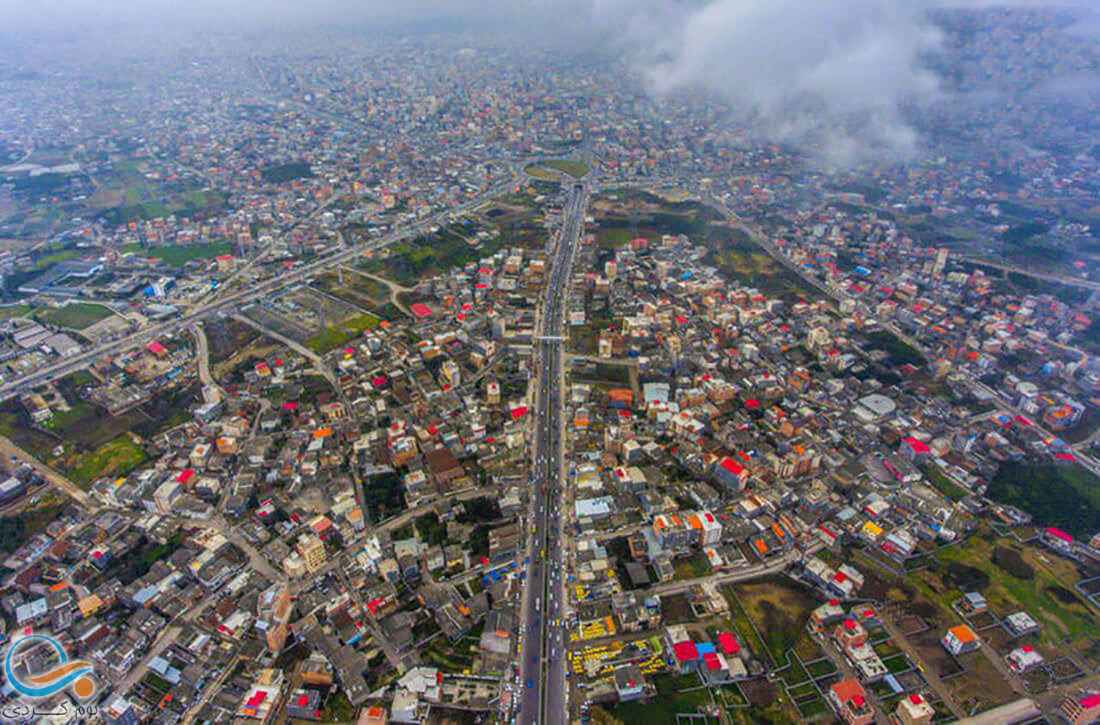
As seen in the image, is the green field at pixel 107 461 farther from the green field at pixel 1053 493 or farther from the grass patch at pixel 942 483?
the green field at pixel 1053 493

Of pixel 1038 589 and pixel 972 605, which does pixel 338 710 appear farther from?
pixel 1038 589

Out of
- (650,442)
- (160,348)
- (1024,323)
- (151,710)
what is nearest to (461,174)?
(160,348)

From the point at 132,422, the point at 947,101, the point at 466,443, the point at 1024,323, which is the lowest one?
the point at 132,422

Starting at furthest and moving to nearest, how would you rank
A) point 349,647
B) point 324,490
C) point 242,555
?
point 324,490 < point 242,555 < point 349,647

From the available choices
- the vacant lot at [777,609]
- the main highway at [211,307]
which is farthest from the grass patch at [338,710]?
the main highway at [211,307]

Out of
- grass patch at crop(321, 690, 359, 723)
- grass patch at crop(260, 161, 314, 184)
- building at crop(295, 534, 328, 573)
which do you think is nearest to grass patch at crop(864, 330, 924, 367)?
building at crop(295, 534, 328, 573)

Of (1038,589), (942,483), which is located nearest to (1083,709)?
(1038,589)

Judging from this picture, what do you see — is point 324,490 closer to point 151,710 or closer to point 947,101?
point 151,710
